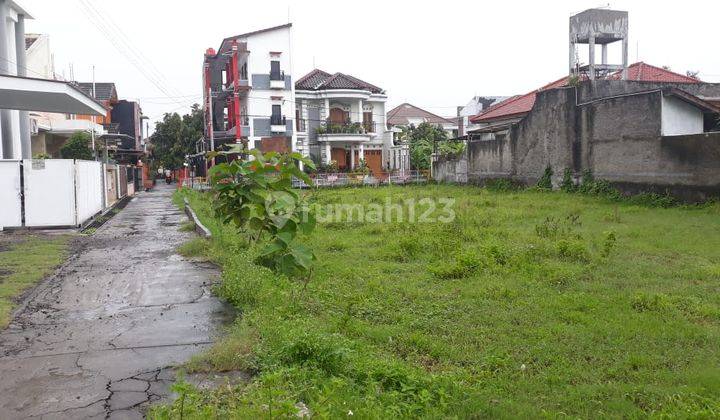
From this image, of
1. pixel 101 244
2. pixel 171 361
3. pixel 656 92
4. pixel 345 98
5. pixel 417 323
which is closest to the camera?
pixel 171 361

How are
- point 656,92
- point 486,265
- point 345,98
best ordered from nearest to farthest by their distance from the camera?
point 486,265 → point 656,92 → point 345,98

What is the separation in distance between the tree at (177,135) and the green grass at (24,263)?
131ft

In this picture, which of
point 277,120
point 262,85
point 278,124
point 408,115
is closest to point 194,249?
point 278,124

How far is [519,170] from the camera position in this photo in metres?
24.4

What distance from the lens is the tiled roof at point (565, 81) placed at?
25562 millimetres

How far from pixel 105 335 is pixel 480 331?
3830 mm

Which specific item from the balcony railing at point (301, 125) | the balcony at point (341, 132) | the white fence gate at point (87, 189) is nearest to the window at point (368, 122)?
the balcony at point (341, 132)

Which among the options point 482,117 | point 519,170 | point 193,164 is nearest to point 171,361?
point 519,170

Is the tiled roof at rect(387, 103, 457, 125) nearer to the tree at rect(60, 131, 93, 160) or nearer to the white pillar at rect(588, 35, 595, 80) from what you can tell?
the white pillar at rect(588, 35, 595, 80)

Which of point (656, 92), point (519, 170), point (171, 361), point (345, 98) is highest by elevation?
point (345, 98)

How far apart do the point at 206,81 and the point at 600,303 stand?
43650mm

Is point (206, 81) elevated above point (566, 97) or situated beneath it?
elevated above

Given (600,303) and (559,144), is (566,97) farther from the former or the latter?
(600,303)

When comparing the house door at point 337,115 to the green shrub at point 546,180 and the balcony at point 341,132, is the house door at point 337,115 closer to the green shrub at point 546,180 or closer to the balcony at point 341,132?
the balcony at point 341,132
